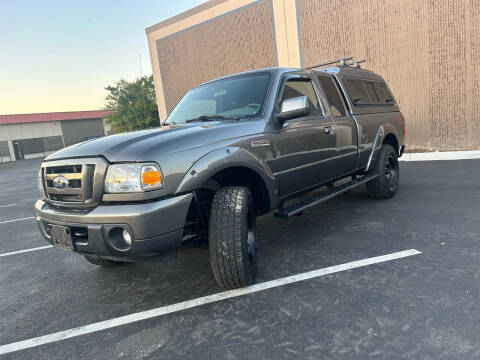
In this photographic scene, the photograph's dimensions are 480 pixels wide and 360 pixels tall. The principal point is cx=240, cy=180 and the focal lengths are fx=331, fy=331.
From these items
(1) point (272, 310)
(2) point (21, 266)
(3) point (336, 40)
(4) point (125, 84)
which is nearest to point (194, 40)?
(3) point (336, 40)

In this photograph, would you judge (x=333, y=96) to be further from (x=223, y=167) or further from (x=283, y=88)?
(x=223, y=167)

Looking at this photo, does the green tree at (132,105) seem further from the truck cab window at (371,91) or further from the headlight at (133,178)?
the headlight at (133,178)

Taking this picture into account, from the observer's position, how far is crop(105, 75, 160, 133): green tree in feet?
119

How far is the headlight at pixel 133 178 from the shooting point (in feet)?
7.22

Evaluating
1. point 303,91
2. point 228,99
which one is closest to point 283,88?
point 303,91

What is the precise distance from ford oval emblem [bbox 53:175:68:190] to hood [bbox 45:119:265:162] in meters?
0.16

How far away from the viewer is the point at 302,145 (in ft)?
11.3

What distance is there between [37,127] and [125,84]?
13924 millimetres

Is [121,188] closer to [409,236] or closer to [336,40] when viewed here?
[409,236]

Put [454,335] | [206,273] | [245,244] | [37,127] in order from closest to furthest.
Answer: [454,335] → [245,244] → [206,273] → [37,127]

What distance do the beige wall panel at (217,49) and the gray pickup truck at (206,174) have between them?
11.3m

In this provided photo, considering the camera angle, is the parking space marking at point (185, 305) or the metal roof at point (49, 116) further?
the metal roof at point (49, 116)

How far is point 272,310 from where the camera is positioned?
2385mm

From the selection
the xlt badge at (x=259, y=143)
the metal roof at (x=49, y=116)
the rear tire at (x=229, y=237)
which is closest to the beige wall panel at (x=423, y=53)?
the xlt badge at (x=259, y=143)
